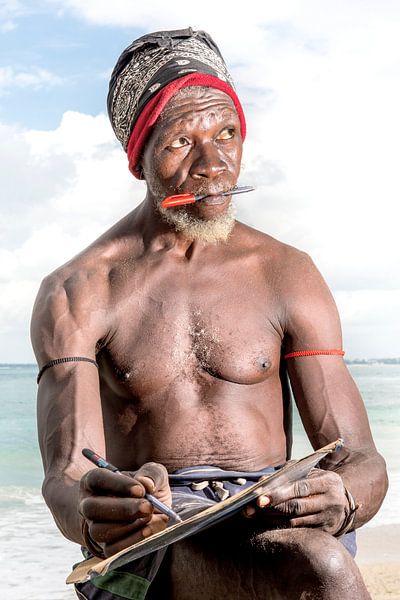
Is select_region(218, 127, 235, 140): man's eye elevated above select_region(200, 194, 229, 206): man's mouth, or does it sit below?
above

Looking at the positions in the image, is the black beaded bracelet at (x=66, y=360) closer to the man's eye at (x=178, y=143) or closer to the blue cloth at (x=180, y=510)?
the blue cloth at (x=180, y=510)

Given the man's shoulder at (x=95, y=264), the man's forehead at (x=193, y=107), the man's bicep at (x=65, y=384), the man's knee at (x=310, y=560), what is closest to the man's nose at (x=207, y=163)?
the man's forehead at (x=193, y=107)

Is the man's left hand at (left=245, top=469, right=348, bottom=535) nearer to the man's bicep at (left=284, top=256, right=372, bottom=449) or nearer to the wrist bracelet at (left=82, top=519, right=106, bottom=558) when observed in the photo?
the wrist bracelet at (left=82, top=519, right=106, bottom=558)

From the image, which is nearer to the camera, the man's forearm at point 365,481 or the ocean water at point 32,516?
the man's forearm at point 365,481

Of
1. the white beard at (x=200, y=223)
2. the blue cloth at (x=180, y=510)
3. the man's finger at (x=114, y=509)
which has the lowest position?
the blue cloth at (x=180, y=510)

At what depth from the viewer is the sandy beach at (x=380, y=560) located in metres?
7.33

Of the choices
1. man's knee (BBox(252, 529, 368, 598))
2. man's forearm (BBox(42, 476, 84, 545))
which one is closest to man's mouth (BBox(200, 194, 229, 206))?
man's forearm (BBox(42, 476, 84, 545))

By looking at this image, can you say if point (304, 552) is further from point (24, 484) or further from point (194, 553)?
point (24, 484)

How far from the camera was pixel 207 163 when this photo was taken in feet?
11.5

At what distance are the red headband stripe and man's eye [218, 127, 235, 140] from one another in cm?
13

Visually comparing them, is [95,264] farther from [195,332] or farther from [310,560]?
[310,560]

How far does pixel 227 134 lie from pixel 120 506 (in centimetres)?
153

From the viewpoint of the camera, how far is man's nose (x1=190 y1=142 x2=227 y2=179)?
350 centimetres

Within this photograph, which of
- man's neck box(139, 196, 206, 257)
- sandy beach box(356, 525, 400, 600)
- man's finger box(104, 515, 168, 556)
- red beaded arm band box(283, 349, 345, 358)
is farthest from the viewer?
sandy beach box(356, 525, 400, 600)
